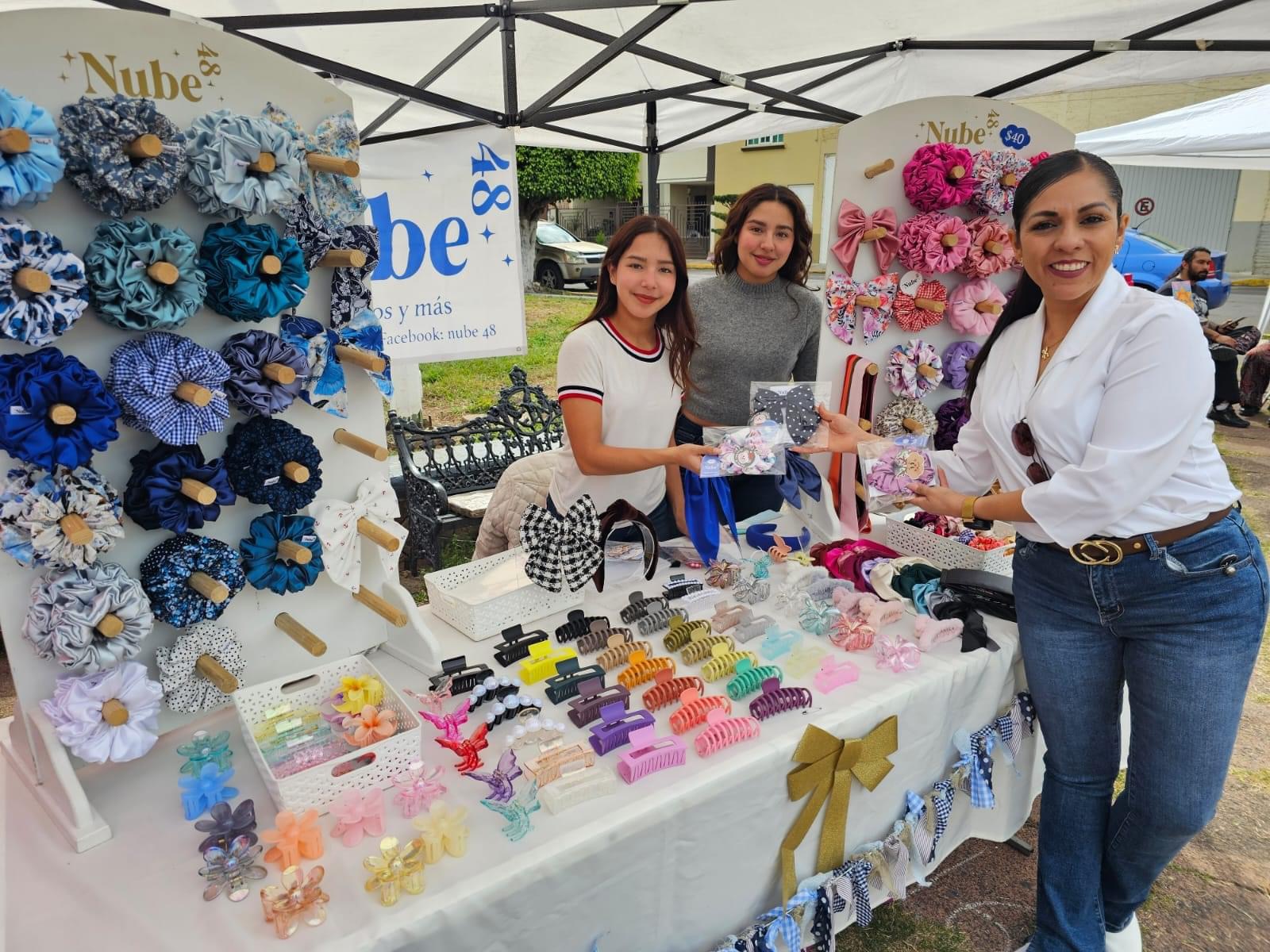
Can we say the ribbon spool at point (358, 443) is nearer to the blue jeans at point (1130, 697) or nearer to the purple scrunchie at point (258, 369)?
the purple scrunchie at point (258, 369)

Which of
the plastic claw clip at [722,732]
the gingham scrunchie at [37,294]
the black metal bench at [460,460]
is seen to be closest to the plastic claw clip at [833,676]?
the plastic claw clip at [722,732]

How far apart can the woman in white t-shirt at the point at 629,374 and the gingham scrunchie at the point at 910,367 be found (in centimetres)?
71

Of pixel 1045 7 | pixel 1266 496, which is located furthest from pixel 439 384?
pixel 1266 496

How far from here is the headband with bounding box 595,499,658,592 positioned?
1.97 meters

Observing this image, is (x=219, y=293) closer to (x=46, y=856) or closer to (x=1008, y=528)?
(x=46, y=856)

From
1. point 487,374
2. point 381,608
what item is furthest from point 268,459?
point 487,374

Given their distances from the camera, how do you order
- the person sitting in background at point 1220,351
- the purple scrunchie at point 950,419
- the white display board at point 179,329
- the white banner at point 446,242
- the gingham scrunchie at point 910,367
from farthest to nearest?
1. the person sitting in background at point 1220,351
2. the white banner at point 446,242
3. the purple scrunchie at point 950,419
4. the gingham scrunchie at point 910,367
5. the white display board at point 179,329

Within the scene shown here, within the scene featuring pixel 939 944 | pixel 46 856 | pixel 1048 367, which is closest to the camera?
pixel 46 856

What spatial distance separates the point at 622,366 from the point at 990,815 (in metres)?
1.48

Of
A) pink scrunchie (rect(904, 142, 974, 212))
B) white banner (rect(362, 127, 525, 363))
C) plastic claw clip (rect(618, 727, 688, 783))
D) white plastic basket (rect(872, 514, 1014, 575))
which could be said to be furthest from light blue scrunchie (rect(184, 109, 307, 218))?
white banner (rect(362, 127, 525, 363))

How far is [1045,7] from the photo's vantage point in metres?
3.16

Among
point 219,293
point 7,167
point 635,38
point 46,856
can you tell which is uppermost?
point 635,38

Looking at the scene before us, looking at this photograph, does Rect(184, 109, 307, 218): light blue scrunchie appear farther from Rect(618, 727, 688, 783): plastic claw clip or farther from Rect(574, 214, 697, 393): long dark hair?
Rect(618, 727, 688, 783): plastic claw clip

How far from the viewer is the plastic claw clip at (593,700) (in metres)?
1.48
